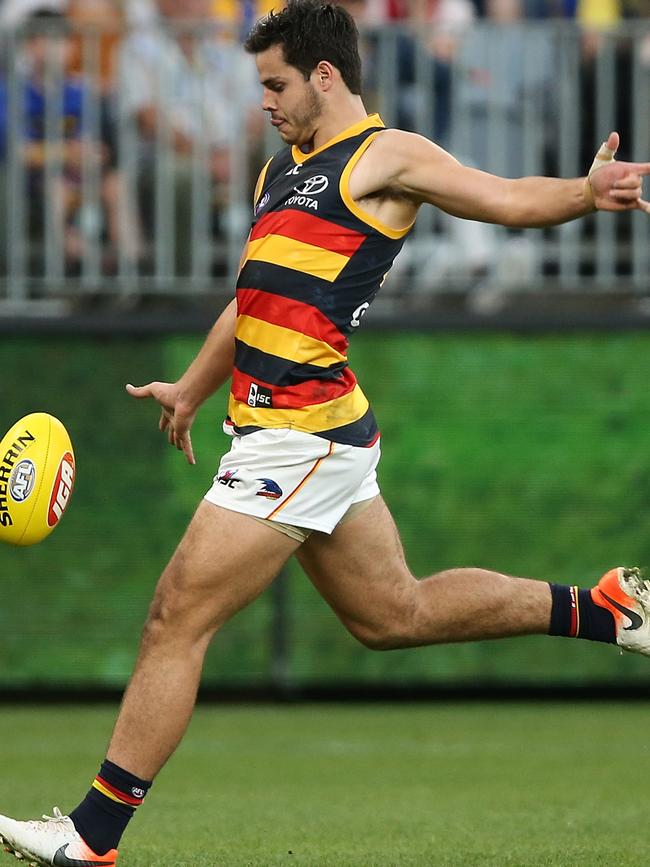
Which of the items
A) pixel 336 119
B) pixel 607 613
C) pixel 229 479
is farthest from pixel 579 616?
pixel 336 119

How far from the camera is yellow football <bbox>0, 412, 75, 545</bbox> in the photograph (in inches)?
223

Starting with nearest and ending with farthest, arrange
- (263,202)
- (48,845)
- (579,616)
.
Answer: (48,845) → (263,202) → (579,616)

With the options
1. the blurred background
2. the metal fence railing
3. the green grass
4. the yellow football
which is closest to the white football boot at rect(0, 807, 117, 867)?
the green grass

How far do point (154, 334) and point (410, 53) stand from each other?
7.90 feet

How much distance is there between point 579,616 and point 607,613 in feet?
0.36

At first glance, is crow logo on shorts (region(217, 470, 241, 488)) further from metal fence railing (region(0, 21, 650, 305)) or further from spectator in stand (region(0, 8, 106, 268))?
spectator in stand (region(0, 8, 106, 268))

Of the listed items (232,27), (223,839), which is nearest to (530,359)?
(232,27)

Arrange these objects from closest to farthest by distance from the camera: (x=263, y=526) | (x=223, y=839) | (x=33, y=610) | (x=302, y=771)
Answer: (x=263, y=526) < (x=223, y=839) < (x=302, y=771) < (x=33, y=610)

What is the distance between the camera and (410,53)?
1078 centimetres

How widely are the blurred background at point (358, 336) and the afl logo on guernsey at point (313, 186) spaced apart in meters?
5.01

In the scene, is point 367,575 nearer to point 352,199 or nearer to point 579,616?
point 579,616

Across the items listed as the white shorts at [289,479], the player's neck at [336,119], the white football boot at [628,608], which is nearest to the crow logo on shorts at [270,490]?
the white shorts at [289,479]

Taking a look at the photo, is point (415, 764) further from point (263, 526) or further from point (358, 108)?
point (358, 108)

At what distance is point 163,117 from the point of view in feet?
35.2
